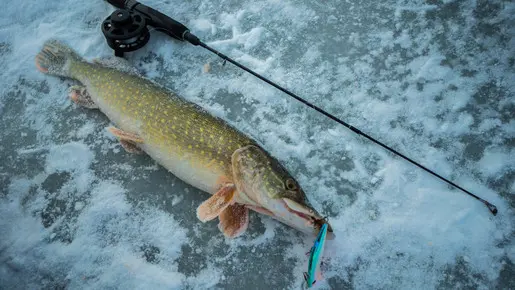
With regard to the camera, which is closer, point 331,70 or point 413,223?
point 413,223

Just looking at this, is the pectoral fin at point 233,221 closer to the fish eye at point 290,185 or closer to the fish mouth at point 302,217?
the fish mouth at point 302,217

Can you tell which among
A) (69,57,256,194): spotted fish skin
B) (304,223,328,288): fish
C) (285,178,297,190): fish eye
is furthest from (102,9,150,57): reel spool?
(304,223,328,288): fish

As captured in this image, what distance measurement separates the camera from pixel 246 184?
87.7 inches

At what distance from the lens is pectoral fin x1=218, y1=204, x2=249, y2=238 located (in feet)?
7.48

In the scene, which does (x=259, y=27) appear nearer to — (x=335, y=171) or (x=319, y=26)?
(x=319, y=26)

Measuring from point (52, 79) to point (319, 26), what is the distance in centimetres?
212

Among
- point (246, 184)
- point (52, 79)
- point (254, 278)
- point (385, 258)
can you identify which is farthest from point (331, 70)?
point (52, 79)

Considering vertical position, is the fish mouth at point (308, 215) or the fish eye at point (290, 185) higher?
the fish eye at point (290, 185)

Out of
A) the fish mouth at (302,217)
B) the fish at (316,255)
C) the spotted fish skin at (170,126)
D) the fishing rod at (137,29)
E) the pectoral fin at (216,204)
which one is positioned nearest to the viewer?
the fish at (316,255)

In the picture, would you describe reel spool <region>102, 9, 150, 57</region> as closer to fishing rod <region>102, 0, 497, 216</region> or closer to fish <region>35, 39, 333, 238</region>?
fishing rod <region>102, 0, 497, 216</region>

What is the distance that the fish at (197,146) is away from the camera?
2.17m

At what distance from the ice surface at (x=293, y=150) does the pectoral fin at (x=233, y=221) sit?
2.6 inches

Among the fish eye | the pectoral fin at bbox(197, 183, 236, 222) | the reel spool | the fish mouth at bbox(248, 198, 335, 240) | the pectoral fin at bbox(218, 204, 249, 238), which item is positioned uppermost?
the reel spool

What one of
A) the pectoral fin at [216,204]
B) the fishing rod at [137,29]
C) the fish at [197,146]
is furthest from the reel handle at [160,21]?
the pectoral fin at [216,204]
